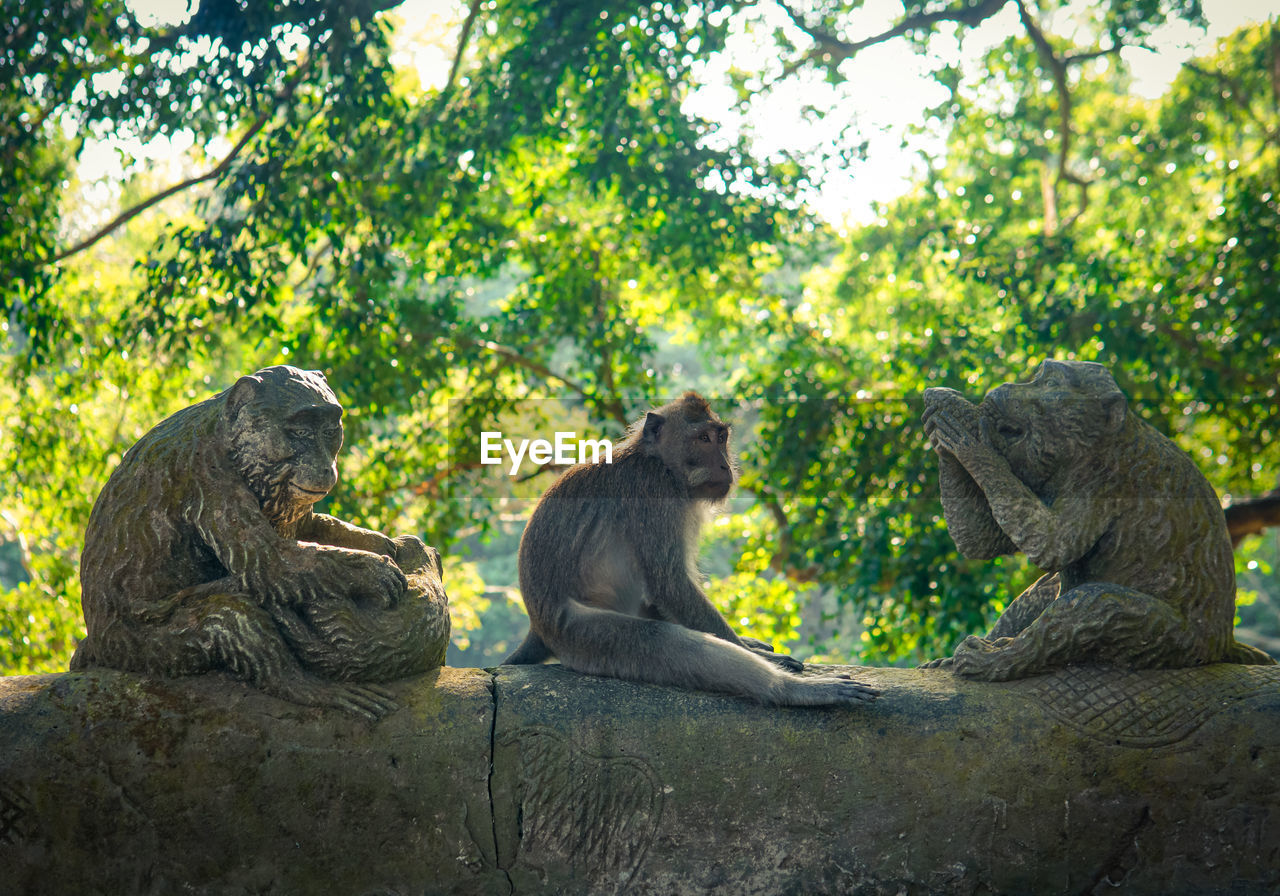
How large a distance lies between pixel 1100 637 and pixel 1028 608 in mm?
601

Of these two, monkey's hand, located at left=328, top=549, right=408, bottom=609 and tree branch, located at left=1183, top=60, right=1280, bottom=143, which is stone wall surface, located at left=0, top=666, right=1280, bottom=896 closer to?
monkey's hand, located at left=328, top=549, right=408, bottom=609

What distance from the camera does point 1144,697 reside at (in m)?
3.74

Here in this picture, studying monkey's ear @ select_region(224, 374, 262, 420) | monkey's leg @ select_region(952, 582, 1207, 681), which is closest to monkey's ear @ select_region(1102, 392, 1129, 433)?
monkey's leg @ select_region(952, 582, 1207, 681)

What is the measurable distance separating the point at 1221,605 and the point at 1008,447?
3.31ft

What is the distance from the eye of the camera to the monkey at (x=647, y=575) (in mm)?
3916

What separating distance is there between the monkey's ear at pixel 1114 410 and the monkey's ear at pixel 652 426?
75.0 inches

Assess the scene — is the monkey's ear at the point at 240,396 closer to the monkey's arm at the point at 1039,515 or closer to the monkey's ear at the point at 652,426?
the monkey's ear at the point at 652,426

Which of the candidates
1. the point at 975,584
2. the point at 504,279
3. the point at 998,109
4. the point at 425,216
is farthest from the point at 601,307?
the point at 504,279

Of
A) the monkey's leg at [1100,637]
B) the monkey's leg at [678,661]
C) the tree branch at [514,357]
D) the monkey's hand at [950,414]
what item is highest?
the tree branch at [514,357]

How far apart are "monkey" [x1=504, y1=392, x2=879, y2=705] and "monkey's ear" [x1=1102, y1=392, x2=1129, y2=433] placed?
57.0 inches

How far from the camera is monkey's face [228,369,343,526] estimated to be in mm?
3668
